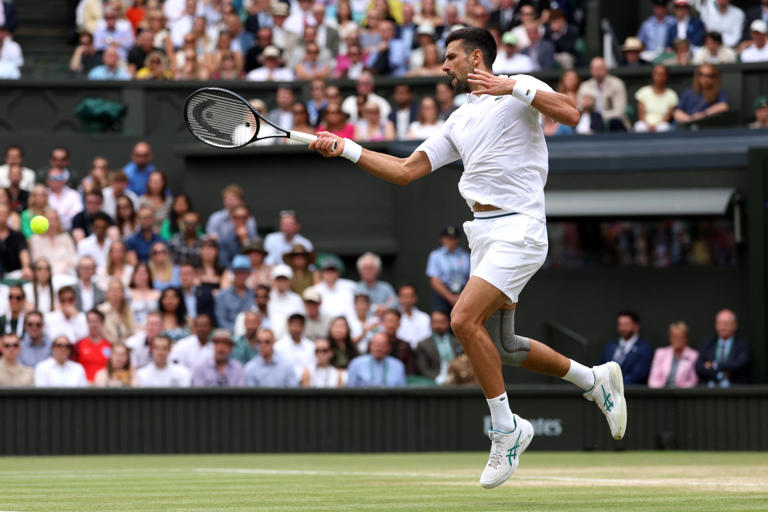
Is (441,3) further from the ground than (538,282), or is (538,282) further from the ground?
(441,3)

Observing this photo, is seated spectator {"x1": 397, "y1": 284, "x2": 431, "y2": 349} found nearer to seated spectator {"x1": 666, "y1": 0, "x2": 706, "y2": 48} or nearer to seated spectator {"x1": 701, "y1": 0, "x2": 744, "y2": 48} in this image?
seated spectator {"x1": 666, "y1": 0, "x2": 706, "y2": 48}

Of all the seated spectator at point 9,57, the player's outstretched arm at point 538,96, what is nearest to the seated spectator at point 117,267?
the seated spectator at point 9,57

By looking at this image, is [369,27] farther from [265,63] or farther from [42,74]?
[42,74]

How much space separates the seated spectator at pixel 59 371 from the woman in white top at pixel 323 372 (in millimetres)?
2256

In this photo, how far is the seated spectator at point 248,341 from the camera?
15039 millimetres

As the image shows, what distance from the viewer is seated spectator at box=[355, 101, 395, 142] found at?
17922 millimetres

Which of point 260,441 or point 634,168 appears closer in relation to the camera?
point 260,441

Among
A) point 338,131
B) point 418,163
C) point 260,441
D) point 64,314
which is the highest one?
point 338,131

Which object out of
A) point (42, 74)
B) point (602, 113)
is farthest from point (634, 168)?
point (42, 74)

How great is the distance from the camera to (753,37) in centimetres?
1834

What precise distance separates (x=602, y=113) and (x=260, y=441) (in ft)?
20.8

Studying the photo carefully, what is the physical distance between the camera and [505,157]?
24.0 feet

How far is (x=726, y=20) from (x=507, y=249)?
12879 millimetres

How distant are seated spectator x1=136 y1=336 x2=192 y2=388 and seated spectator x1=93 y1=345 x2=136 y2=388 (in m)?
0.11
